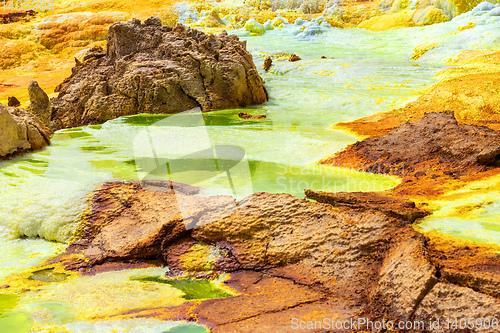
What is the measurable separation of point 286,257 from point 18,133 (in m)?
4.61

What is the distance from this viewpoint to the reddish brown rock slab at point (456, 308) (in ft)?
6.25

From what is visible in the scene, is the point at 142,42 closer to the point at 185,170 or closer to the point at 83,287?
the point at 185,170

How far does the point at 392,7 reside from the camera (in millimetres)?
20172

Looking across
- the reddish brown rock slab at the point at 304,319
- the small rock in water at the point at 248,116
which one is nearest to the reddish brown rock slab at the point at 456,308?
the reddish brown rock slab at the point at 304,319

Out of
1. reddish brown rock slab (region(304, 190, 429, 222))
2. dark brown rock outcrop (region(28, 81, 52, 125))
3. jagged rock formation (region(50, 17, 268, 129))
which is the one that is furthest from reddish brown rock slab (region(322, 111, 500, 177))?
dark brown rock outcrop (region(28, 81, 52, 125))

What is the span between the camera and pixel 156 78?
28.2 ft

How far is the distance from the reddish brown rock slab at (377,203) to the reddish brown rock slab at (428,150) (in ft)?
3.73

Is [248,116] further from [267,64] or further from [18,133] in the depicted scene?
[267,64]

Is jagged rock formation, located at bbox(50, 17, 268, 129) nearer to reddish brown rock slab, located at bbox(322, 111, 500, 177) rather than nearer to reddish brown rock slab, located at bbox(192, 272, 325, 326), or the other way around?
reddish brown rock slab, located at bbox(322, 111, 500, 177)

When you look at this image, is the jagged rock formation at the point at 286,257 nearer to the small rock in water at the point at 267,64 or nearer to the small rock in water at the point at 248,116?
the small rock in water at the point at 248,116

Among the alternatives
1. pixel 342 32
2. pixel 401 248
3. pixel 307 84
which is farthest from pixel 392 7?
pixel 401 248

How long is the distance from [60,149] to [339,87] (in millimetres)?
6002

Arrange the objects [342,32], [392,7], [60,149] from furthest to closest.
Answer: [392,7] < [342,32] < [60,149]

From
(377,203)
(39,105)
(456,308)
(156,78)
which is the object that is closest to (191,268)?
(377,203)
